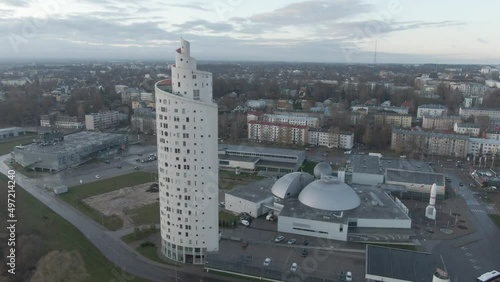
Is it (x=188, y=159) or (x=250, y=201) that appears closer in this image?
(x=188, y=159)

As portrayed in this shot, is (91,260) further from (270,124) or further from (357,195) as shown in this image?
(270,124)

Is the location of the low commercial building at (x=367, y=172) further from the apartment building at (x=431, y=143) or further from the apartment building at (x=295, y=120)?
the apartment building at (x=295, y=120)

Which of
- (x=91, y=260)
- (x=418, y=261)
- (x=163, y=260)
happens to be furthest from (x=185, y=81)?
(x=418, y=261)

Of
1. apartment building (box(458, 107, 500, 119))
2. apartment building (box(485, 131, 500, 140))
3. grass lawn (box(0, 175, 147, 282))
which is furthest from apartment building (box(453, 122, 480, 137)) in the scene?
grass lawn (box(0, 175, 147, 282))

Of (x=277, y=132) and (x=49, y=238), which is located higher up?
(x=277, y=132)

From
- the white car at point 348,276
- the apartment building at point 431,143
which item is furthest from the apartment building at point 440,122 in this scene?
the white car at point 348,276

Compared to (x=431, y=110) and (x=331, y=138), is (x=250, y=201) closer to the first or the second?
(x=331, y=138)

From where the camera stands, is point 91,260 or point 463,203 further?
point 463,203

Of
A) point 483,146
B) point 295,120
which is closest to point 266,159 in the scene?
point 295,120
